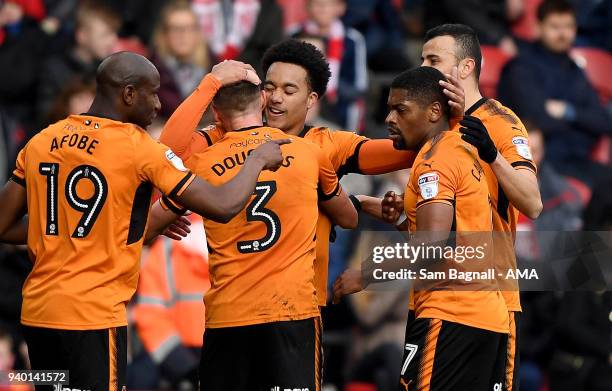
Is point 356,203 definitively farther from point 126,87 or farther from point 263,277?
point 126,87

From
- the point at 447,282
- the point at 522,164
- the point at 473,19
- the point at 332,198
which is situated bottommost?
the point at 447,282

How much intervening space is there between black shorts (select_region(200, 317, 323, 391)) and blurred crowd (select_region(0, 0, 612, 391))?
3.24 meters

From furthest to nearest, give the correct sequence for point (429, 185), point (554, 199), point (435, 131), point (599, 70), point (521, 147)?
point (599, 70) < point (554, 199) < point (521, 147) < point (435, 131) < point (429, 185)

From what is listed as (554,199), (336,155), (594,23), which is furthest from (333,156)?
(594,23)

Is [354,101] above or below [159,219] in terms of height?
above

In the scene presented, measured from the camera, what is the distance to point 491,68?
574 inches

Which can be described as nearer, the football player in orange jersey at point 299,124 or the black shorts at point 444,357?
the black shorts at point 444,357

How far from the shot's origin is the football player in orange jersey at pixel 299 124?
843cm

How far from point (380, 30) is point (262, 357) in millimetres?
7383

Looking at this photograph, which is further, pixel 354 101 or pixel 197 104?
pixel 354 101

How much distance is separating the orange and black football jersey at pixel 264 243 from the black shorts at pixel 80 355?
2.64ft

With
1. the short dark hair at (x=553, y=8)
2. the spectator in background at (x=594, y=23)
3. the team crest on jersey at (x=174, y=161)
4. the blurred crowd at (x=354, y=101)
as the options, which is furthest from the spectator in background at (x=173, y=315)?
the spectator in background at (x=594, y=23)

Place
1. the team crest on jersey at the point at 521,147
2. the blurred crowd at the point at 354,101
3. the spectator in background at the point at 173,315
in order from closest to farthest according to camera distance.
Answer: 1. the team crest on jersey at the point at 521,147
2. the spectator in background at the point at 173,315
3. the blurred crowd at the point at 354,101

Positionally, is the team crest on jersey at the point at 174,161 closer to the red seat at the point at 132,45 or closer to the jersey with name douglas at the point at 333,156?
the jersey with name douglas at the point at 333,156
